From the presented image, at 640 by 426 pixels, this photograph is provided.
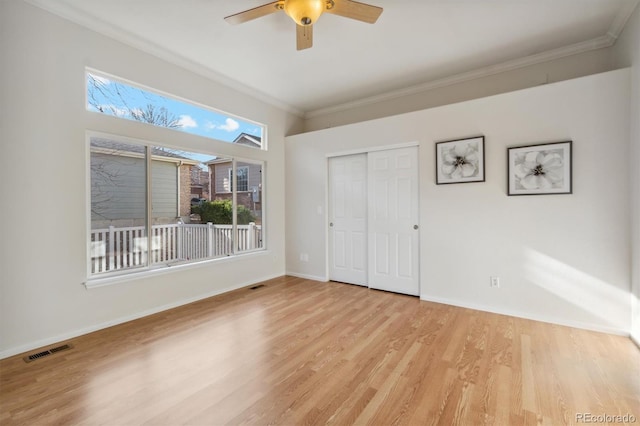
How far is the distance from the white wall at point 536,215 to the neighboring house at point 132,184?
2.82 metres

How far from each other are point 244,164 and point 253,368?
3.16 metres

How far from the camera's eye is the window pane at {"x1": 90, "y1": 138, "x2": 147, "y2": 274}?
116 inches

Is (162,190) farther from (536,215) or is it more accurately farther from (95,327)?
(536,215)

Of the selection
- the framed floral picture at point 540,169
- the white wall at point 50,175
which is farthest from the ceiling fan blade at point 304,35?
the framed floral picture at point 540,169

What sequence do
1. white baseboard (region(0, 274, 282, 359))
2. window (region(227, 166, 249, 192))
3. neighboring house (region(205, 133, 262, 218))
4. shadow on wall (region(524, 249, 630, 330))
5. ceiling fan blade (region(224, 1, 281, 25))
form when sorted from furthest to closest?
window (region(227, 166, 249, 192)) < neighboring house (region(205, 133, 262, 218)) < shadow on wall (region(524, 249, 630, 330)) < white baseboard (region(0, 274, 282, 359)) < ceiling fan blade (region(224, 1, 281, 25))

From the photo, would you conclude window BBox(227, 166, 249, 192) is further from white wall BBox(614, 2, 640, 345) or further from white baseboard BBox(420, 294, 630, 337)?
white wall BBox(614, 2, 640, 345)

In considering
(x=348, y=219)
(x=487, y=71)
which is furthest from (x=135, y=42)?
(x=487, y=71)

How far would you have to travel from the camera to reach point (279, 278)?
16.3ft

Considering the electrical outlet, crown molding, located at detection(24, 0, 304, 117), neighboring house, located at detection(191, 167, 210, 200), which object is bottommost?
the electrical outlet

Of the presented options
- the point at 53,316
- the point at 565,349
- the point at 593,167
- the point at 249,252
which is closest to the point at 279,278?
the point at 249,252

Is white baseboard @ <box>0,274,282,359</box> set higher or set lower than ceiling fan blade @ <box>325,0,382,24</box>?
lower

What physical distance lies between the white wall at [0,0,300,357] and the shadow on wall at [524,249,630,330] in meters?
4.35

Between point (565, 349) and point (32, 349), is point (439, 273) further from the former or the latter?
point (32, 349)

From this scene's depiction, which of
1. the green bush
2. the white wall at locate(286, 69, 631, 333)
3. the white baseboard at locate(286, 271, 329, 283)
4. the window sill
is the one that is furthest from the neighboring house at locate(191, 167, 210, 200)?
the white wall at locate(286, 69, 631, 333)
